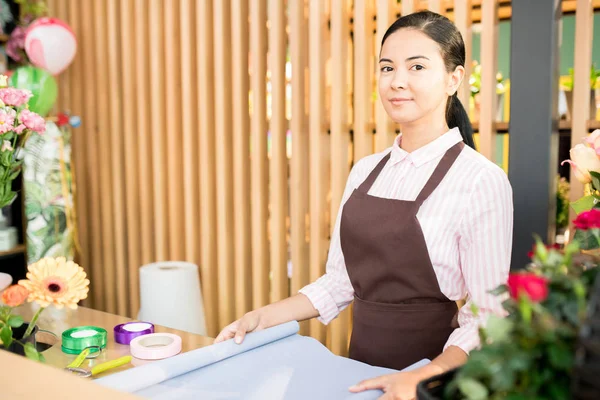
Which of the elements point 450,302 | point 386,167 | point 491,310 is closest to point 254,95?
point 386,167

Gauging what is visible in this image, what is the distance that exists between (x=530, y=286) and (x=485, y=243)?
2.65 feet

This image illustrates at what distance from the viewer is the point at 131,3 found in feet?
10.2

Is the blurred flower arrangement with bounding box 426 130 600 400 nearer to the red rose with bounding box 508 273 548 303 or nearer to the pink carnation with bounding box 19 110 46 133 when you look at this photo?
the red rose with bounding box 508 273 548 303

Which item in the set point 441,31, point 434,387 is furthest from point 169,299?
point 434,387

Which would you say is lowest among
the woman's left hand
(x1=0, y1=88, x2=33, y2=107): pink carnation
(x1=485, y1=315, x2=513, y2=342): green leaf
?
the woman's left hand

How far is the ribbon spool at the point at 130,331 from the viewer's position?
162cm

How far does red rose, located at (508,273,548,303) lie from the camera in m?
0.59

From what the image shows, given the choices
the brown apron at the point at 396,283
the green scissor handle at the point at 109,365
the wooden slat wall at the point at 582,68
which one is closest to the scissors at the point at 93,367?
the green scissor handle at the point at 109,365

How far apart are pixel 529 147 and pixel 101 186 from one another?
2.28 meters

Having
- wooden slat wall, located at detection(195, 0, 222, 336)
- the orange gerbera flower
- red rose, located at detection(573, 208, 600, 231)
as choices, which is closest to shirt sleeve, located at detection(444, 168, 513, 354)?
red rose, located at detection(573, 208, 600, 231)

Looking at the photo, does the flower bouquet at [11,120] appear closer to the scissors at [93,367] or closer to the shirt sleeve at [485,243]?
the scissors at [93,367]

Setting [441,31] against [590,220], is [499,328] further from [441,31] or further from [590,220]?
[441,31]

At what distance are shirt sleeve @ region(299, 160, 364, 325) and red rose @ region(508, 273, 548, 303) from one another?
3.37 ft

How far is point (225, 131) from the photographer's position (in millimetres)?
2809
